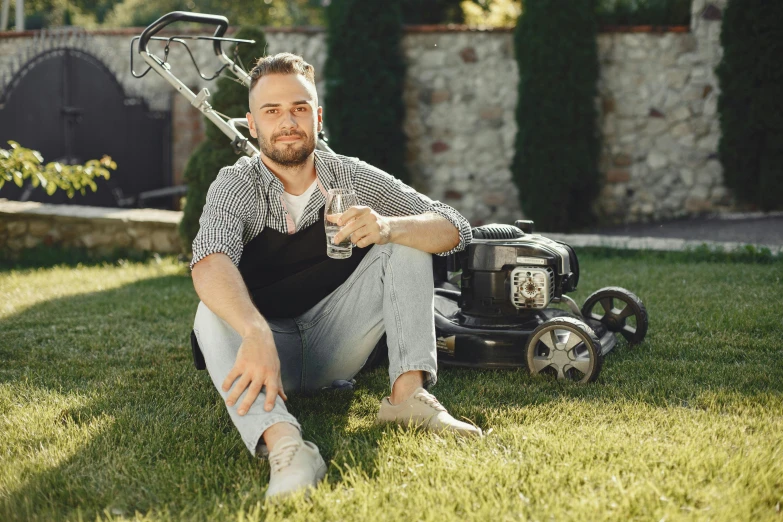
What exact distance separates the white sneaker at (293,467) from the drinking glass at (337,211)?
22.9 inches

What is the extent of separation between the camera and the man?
2.40 metres

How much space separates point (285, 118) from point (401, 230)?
544 mm

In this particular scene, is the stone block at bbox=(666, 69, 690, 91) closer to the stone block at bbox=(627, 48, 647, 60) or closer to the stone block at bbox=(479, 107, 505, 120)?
the stone block at bbox=(627, 48, 647, 60)

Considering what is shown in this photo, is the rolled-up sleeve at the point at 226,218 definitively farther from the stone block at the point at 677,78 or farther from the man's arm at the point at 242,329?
the stone block at the point at 677,78

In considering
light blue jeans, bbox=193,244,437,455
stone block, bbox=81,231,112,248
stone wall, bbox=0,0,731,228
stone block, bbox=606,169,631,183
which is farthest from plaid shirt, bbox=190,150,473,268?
stone block, bbox=606,169,631,183

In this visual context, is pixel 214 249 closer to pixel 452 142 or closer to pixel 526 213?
pixel 526 213

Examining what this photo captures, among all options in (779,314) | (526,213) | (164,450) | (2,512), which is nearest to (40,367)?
(164,450)

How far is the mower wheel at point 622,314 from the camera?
11.8 ft

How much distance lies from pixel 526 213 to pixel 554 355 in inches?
191

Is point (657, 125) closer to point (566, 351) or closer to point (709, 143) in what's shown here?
point (709, 143)

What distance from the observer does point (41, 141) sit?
842 centimetres

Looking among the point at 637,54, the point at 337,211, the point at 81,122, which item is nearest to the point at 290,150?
the point at 337,211

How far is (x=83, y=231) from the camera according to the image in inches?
270

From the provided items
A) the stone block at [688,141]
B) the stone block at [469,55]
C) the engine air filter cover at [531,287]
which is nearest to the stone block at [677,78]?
the stone block at [688,141]
